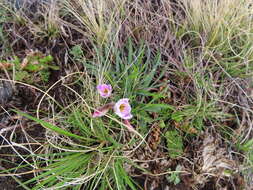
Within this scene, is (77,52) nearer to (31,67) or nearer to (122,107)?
(31,67)

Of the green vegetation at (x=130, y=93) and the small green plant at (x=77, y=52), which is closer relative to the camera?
the green vegetation at (x=130, y=93)

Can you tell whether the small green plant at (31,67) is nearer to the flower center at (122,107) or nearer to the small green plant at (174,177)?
the flower center at (122,107)

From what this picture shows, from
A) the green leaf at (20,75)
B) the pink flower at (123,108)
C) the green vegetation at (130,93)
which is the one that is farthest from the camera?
the green leaf at (20,75)

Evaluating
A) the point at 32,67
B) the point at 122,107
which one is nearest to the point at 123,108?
the point at 122,107

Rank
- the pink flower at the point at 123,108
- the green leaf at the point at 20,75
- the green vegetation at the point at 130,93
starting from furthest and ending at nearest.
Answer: the green leaf at the point at 20,75, the green vegetation at the point at 130,93, the pink flower at the point at 123,108

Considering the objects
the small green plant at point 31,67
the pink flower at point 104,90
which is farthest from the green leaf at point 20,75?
the pink flower at point 104,90

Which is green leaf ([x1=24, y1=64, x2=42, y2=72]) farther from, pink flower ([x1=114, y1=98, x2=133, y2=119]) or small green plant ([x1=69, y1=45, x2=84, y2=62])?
pink flower ([x1=114, y1=98, x2=133, y2=119])

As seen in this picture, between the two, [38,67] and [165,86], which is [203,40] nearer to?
[165,86]
